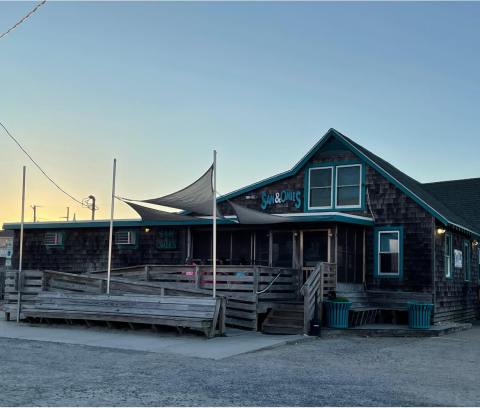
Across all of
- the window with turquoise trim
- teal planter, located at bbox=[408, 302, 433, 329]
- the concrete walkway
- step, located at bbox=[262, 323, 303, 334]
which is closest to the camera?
the concrete walkway

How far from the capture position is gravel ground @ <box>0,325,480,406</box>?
26.8 feet

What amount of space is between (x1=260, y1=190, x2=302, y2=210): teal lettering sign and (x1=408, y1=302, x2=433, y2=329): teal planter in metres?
5.46

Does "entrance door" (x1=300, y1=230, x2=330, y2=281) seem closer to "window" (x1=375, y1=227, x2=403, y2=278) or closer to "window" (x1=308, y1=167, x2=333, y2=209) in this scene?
"window" (x1=308, y1=167, x2=333, y2=209)

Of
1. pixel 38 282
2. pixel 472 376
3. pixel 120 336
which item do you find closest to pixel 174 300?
pixel 120 336

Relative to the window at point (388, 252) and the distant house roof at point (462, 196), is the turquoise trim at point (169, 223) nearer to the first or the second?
the window at point (388, 252)

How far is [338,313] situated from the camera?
671 inches

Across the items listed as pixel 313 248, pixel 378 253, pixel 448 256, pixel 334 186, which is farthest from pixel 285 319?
pixel 448 256

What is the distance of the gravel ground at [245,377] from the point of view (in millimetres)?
8180

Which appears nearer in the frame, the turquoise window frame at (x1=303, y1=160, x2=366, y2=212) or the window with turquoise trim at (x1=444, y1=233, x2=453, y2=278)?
the turquoise window frame at (x1=303, y1=160, x2=366, y2=212)

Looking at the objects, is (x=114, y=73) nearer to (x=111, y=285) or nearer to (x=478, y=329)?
(x=111, y=285)

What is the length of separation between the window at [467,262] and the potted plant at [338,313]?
845 centimetres

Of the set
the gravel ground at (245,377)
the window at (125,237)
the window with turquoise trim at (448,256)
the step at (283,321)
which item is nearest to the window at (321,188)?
the window with turquoise trim at (448,256)

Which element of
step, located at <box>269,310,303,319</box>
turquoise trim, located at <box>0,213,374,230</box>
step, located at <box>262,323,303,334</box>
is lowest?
step, located at <box>262,323,303,334</box>

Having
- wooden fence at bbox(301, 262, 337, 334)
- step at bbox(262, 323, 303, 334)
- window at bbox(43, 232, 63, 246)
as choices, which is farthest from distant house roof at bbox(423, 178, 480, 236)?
window at bbox(43, 232, 63, 246)
